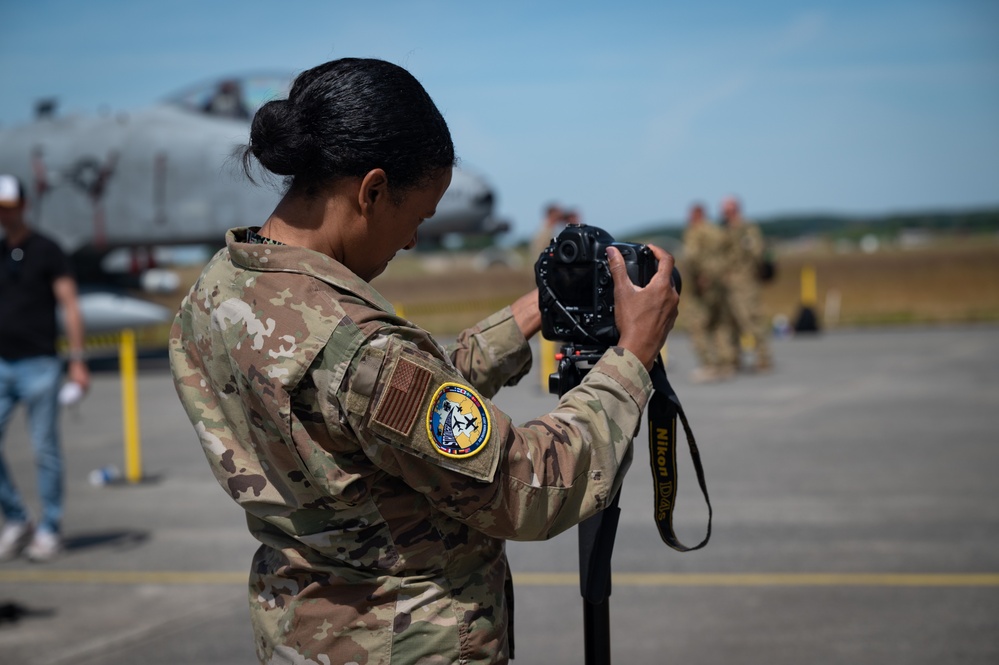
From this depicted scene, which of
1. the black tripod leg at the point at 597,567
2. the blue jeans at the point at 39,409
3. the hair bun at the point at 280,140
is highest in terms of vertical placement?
the hair bun at the point at 280,140

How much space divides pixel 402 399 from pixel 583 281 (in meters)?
0.56

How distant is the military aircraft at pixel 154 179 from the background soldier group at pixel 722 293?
3.43m

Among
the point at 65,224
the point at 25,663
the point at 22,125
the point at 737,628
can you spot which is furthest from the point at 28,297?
the point at 22,125

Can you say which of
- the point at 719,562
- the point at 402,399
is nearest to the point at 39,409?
the point at 719,562

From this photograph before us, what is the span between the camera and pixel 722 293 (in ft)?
44.2

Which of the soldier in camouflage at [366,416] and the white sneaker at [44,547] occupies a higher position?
the soldier in camouflage at [366,416]

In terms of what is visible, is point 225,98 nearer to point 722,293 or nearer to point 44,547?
point 722,293

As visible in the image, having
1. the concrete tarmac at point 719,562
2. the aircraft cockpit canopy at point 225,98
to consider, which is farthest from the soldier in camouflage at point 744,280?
the aircraft cockpit canopy at point 225,98

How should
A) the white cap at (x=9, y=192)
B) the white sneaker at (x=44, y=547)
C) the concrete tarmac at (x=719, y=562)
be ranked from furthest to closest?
the white sneaker at (x=44, y=547) → the white cap at (x=9, y=192) → the concrete tarmac at (x=719, y=562)

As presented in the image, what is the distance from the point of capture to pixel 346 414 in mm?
1608

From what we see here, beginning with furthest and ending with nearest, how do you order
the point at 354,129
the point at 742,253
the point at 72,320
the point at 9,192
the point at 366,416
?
the point at 742,253
the point at 72,320
the point at 9,192
the point at 354,129
the point at 366,416

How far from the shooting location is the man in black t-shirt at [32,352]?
5863 millimetres

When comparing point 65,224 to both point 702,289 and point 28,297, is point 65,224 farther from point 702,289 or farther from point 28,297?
point 28,297

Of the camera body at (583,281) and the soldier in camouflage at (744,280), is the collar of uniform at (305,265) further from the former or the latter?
the soldier in camouflage at (744,280)
